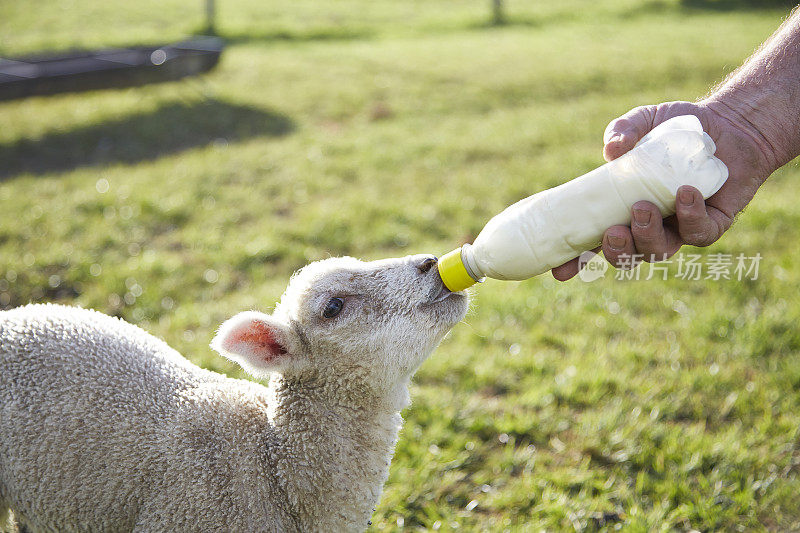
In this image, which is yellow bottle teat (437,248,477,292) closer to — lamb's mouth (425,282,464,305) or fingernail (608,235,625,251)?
lamb's mouth (425,282,464,305)

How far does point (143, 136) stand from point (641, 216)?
796 centimetres

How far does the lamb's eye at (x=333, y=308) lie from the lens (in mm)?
2486

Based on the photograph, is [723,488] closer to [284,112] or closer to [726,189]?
[726,189]

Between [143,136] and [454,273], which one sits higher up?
[454,273]

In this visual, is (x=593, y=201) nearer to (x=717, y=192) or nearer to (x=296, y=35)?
(x=717, y=192)

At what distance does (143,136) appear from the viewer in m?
8.78

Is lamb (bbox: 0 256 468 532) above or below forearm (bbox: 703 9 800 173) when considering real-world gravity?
below

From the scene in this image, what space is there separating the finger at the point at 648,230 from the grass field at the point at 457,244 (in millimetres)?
1412


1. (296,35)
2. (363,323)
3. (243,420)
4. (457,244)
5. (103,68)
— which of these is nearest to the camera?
(363,323)

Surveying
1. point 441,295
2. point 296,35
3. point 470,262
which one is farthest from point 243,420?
point 296,35

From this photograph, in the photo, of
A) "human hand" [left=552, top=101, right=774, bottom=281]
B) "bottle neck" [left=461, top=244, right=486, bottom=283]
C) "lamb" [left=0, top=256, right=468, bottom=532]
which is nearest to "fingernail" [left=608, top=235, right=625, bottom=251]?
"human hand" [left=552, top=101, right=774, bottom=281]

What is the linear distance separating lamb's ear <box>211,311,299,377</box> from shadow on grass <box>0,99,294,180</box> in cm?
644

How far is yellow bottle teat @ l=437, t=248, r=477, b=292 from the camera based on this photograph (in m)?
2.38

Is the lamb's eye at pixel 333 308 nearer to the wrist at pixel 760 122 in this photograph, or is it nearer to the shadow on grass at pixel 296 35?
the wrist at pixel 760 122
